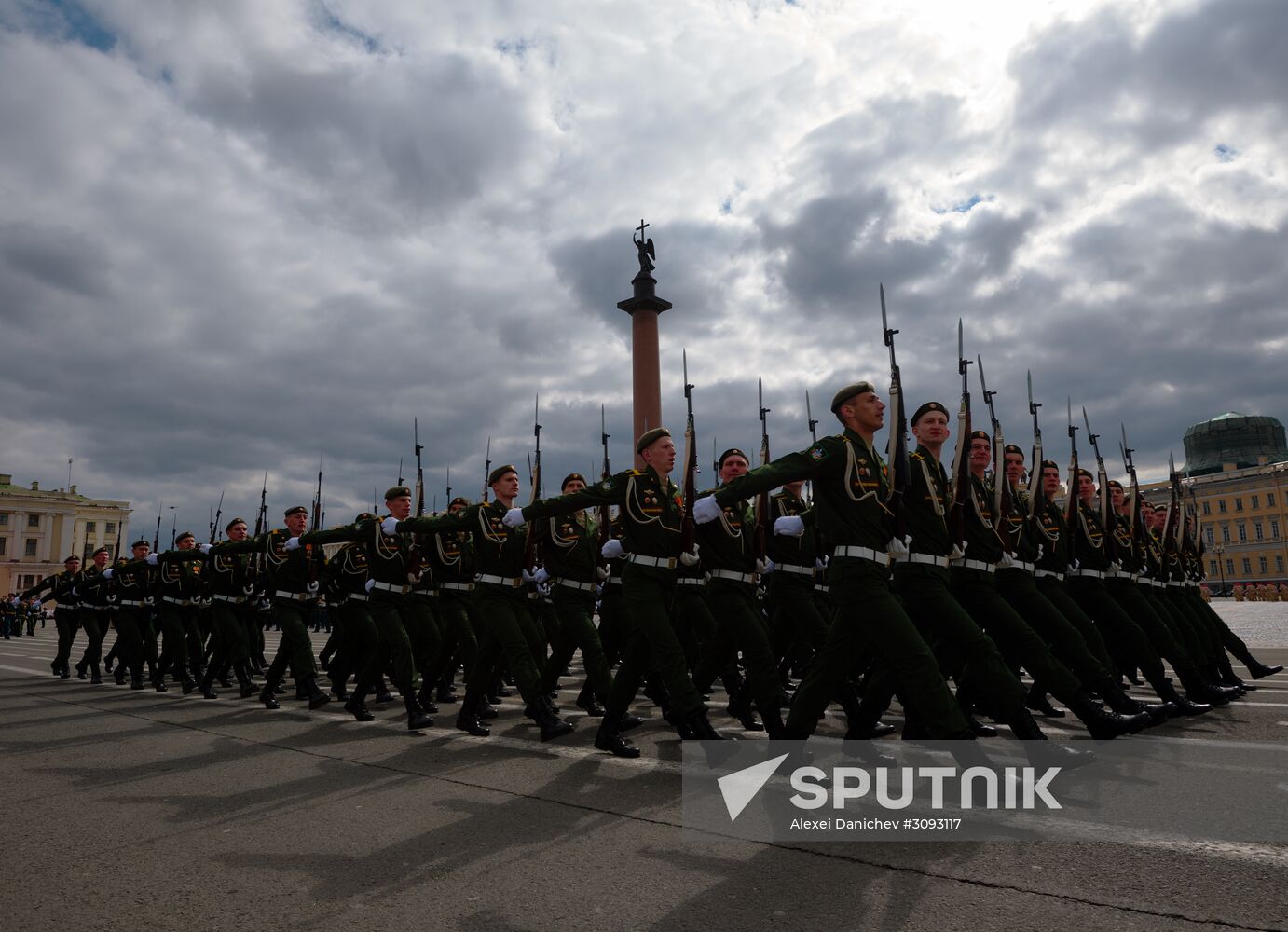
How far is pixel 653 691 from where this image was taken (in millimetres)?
8422

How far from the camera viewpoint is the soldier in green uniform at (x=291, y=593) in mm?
9188

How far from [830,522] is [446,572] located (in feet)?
17.3

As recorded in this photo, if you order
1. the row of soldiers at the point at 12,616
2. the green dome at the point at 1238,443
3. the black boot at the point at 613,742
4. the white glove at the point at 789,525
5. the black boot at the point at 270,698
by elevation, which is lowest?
the black boot at the point at 613,742

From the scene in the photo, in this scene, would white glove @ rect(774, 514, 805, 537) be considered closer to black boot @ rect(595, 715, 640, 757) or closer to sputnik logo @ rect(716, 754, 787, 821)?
sputnik logo @ rect(716, 754, 787, 821)

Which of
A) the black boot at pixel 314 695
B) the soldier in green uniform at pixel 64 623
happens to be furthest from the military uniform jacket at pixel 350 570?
the soldier in green uniform at pixel 64 623

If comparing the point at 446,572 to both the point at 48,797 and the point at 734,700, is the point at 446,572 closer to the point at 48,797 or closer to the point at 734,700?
the point at 734,700

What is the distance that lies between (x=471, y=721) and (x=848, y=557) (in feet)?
12.2

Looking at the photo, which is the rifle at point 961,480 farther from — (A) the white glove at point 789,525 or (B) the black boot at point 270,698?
(B) the black boot at point 270,698

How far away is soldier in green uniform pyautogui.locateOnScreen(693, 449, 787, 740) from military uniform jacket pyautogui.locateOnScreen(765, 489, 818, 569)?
23 centimetres

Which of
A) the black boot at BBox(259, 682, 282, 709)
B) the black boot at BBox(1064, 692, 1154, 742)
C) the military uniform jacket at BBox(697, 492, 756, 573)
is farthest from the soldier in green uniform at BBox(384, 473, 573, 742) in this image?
the black boot at BBox(1064, 692, 1154, 742)

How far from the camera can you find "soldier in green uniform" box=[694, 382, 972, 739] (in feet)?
14.9

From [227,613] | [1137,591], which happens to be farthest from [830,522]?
[227,613]

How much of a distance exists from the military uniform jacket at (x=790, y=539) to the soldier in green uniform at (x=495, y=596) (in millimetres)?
2084

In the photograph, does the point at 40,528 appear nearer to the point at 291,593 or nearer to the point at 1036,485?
the point at 291,593
